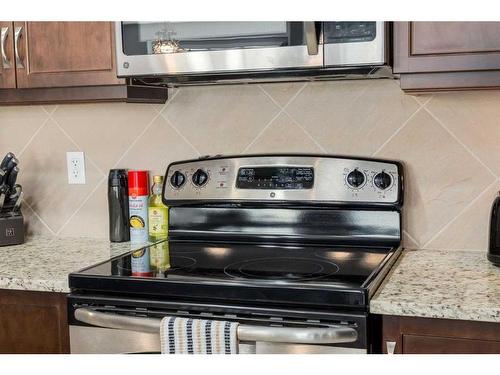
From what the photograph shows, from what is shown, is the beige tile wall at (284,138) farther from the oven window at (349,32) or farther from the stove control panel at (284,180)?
the oven window at (349,32)

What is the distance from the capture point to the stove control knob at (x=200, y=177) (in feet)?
6.72

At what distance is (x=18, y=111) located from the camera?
237 cm

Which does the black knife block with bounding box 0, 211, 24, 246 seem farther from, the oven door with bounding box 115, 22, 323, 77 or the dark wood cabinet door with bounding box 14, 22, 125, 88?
the oven door with bounding box 115, 22, 323, 77

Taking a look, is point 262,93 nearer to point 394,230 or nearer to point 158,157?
point 158,157

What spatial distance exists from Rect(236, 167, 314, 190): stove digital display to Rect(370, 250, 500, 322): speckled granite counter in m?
0.36

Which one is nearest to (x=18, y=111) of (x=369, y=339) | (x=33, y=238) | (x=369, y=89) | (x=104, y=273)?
(x=33, y=238)

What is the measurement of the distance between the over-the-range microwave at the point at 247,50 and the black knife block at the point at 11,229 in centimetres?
64

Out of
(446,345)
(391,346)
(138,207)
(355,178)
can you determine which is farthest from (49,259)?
(446,345)

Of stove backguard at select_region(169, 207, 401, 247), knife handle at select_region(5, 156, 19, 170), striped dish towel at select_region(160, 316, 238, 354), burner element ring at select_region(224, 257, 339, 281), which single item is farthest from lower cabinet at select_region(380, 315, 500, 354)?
knife handle at select_region(5, 156, 19, 170)

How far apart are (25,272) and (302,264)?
0.73 metres

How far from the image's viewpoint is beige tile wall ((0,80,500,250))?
188cm

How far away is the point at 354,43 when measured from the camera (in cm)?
159

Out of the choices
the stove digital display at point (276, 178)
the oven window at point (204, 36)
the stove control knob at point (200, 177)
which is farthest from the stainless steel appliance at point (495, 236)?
the stove control knob at point (200, 177)

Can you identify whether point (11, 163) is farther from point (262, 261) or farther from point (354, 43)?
point (354, 43)
